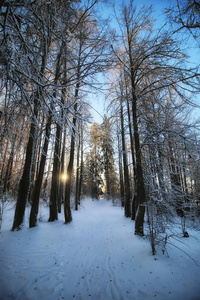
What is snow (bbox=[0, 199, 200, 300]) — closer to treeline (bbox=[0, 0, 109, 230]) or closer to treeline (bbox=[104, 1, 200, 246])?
treeline (bbox=[104, 1, 200, 246])

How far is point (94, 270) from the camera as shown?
2.95m

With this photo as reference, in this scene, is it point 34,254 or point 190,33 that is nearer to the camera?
point 190,33

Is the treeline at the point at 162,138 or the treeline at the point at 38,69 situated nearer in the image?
the treeline at the point at 38,69

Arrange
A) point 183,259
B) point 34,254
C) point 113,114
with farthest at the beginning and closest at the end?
point 113,114 < point 34,254 < point 183,259

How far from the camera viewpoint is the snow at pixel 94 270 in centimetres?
214

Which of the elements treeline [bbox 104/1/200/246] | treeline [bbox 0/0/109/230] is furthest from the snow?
treeline [bbox 0/0/109/230]

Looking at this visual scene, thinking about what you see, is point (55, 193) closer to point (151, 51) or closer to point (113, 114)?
point (113, 114)

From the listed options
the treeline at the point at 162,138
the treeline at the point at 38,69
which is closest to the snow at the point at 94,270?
the treeline at the point at 162,138

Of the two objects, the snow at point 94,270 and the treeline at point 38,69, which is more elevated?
the treeline at point 38,69

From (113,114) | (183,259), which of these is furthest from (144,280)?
(113,114)

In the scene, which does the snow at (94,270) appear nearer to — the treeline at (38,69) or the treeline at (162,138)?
the treeline at (162,138)

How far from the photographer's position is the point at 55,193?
7262 mm

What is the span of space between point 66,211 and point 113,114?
20.5 ft

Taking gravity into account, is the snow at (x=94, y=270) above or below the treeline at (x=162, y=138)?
below
